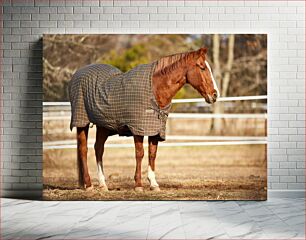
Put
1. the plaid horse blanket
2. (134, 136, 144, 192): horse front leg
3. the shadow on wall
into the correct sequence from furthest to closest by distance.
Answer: the shadow on wall → (134, 136, 144, 192): horse front leg → the plaid horse blanket

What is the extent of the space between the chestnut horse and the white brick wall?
1.25 feet

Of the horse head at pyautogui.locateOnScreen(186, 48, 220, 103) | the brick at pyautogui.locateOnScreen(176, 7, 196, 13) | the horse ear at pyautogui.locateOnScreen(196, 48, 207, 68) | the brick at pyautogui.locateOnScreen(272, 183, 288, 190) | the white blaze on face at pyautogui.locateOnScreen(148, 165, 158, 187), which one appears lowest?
the brick at pyautogui.locateOnScreen(272, 183, 288, 190)

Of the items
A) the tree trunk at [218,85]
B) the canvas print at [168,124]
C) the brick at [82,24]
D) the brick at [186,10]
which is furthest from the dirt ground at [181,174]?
the brick at [186,10]

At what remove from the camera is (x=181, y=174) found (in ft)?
20.9

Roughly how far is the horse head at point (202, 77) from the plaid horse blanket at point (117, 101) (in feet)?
1.23

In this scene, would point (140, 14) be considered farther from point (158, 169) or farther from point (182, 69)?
point (158, 169)

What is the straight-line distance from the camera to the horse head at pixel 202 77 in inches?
249

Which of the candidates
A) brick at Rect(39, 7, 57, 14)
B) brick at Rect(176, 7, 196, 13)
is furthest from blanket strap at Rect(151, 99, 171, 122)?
brick at Rect(39, 7, 57, 14)

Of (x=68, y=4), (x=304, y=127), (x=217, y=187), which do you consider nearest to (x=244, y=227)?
(x=217, y=187)

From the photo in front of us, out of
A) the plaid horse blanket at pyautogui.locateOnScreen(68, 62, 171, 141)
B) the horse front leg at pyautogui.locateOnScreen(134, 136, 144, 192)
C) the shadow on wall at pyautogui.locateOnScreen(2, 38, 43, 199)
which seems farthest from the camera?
the shadow on wall at pyautogui.locateOnScreen(2, 38, 43, 199)

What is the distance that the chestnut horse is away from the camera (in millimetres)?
6328

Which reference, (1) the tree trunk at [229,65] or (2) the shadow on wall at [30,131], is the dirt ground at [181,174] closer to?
(2) the shadow on wall at [30,131]

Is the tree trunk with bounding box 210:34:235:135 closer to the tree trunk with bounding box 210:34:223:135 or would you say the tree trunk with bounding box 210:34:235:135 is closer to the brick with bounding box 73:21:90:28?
the tree trunk with bounding box 210:34:223:135

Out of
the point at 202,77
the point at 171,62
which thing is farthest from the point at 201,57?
the point at 171,62
